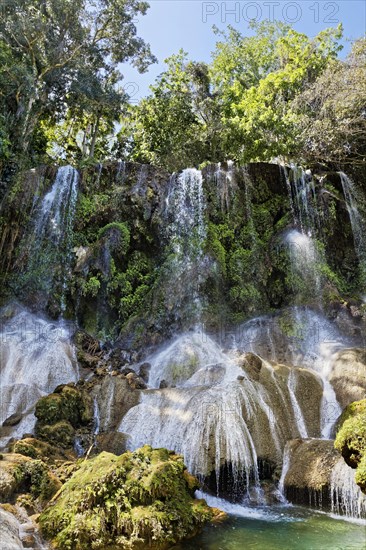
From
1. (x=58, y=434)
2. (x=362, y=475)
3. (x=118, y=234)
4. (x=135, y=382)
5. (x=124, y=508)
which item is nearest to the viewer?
(x=362, y=475)

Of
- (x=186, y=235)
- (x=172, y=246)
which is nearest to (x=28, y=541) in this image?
(x=172, y=246)

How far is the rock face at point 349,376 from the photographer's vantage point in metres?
11.2

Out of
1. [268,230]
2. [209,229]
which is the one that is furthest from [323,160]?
[209,229]

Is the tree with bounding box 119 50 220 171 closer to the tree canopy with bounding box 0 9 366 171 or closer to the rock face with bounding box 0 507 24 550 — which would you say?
the tree canopy with bounding box 0 9 366 171

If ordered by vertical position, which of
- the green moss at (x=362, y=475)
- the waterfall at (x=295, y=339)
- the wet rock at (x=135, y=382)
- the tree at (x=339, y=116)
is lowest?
the green moss at (x=362, y=475)

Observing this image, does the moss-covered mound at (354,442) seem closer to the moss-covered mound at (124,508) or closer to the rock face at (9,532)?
the moss-covered mound at (124,508)

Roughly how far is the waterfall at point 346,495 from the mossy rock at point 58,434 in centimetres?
551

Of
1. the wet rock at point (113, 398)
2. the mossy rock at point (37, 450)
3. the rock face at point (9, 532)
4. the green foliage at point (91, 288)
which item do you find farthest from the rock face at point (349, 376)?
the green foliage at point (91, 288)

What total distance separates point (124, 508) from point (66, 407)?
4589mm

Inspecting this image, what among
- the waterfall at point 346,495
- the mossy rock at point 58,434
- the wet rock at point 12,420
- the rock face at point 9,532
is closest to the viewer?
the rock face at point 9,532

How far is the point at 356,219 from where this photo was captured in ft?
65.4

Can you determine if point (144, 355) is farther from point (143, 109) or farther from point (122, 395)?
point (143, 109)

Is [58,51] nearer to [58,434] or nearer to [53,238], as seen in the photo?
[53,238]

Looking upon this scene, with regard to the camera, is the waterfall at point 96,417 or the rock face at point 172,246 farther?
the rock face at point 172,246
